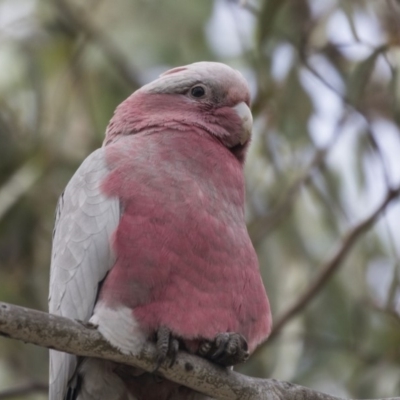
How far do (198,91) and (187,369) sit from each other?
112 centimetres

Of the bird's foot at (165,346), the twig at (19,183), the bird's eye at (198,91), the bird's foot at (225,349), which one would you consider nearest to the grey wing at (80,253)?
the bird's foot at (165,346)

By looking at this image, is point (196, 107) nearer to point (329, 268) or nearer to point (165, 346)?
point (165, 346)

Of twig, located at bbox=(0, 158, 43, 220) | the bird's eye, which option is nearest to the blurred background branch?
twig, located at bbox=(0, 158, 43, 220)

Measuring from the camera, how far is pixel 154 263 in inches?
97.3

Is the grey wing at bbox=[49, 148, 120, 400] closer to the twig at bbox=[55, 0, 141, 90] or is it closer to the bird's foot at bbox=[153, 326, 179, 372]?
the bird's foot at bbox=[153, 326, 179, 372]

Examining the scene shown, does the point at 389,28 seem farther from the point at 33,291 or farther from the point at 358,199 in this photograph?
the point at 33,291

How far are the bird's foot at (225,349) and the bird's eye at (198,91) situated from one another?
100 centimetres

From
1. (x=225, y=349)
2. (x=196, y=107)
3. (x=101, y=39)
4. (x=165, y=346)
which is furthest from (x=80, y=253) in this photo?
(x=101, y=39)

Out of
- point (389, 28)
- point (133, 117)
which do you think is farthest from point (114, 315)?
point (389, 28)

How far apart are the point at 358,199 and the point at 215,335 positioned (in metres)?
2.37

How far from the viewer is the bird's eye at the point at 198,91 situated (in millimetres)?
3127

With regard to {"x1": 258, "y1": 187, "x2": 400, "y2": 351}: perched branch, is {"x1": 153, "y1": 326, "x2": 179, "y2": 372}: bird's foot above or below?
above

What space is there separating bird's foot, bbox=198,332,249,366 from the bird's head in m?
0.80

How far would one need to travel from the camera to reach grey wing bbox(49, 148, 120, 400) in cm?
253
